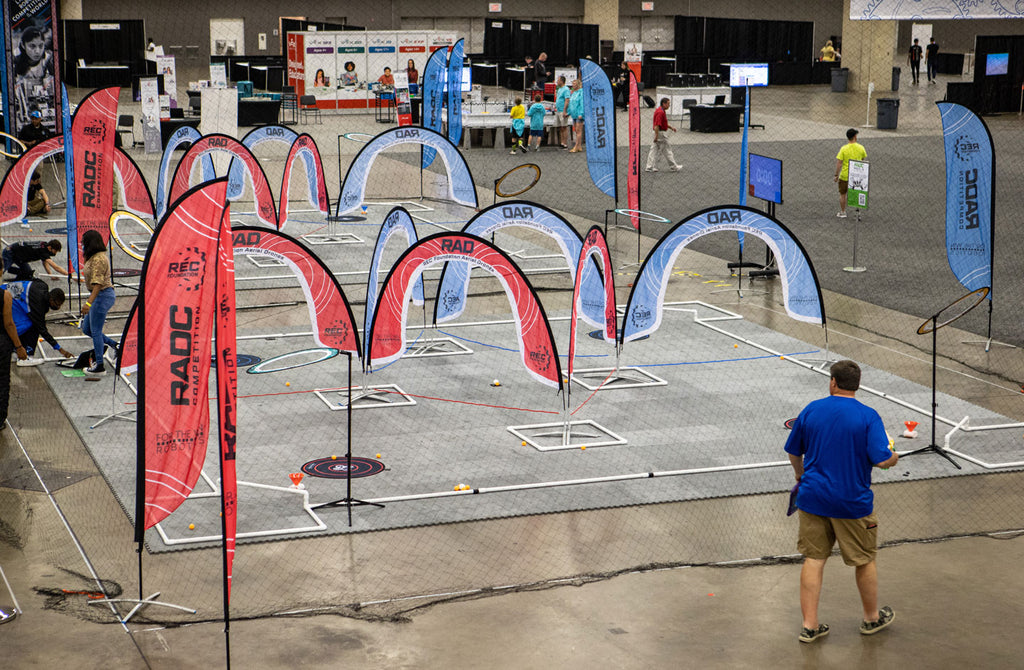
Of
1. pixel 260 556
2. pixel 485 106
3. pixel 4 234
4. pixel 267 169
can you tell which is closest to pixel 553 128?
pixel 485 106

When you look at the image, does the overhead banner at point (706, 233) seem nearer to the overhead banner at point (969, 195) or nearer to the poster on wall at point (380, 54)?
the overhead banner at point (969, 195)

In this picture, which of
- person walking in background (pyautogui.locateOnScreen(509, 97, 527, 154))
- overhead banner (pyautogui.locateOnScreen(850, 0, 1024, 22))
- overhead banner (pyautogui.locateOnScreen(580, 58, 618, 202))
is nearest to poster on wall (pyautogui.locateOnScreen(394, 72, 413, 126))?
person walking in background (pyautogui.locateOnScreen(509, 97, 527, 154))

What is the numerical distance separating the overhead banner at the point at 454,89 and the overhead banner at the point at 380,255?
41.7ft

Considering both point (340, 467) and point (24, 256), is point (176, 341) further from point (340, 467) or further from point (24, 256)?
point (24, 256)

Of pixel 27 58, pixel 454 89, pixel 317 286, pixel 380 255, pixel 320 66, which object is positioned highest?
pixel 320 66

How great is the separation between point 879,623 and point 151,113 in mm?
27027

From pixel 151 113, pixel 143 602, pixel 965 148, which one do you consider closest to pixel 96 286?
pixel 143 602

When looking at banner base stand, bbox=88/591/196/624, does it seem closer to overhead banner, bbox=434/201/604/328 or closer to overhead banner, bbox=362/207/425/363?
overhead banner, bbox=362/207/425/363

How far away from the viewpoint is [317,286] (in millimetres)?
11766

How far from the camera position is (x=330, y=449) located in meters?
11.4

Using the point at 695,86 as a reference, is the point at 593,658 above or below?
below

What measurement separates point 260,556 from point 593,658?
2831 millimetres

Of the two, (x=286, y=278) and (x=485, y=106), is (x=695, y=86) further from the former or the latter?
(x=286, y=278)

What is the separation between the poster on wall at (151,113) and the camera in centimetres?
3027
